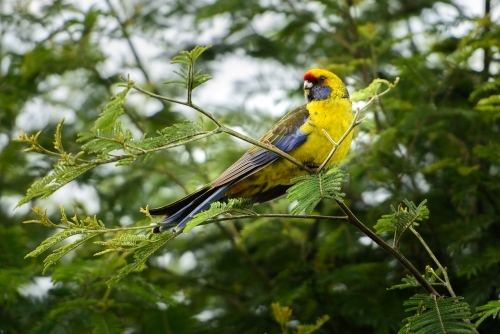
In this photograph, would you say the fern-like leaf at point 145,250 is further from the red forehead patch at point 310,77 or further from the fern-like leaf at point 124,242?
the red forehead patch at point 310,77

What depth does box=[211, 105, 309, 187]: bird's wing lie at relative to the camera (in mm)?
3443

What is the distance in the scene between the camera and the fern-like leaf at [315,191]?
7.80 ft

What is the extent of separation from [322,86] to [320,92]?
0.09 m

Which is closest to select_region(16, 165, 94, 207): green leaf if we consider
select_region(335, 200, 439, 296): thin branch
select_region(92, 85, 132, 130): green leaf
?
select_region(92, 85, 132, 130): green leaf

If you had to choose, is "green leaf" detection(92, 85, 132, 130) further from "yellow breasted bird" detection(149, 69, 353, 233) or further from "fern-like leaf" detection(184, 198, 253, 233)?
"yellow breasted bird" detection(149, 69, 353, 233)

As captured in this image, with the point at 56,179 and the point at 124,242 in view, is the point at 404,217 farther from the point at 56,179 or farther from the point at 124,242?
the point at 56,179

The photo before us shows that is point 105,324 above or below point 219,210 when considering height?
below

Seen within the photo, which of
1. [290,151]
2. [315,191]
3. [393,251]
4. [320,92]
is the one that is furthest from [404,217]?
[320,92]

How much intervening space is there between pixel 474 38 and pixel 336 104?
1097 millimetres

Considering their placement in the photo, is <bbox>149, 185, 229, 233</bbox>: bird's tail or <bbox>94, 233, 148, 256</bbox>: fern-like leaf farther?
<bbox>149, 185, 229, 233</bbox>: bird's tail

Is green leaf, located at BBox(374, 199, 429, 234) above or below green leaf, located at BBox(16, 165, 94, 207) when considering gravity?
below

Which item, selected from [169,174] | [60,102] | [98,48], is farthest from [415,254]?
[60,102]

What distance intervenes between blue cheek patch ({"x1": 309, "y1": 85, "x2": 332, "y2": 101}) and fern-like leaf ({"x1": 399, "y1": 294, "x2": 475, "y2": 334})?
171 cm

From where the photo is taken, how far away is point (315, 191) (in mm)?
2438
